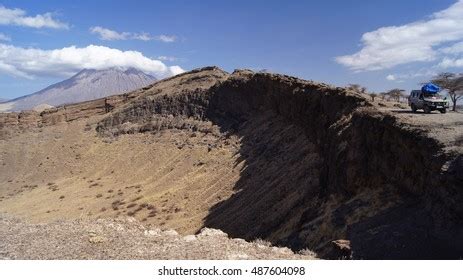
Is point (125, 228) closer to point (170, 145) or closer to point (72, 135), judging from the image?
point (170, 145)

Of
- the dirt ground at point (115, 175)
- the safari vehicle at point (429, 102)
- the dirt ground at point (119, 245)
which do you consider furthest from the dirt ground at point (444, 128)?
the dirt ground at point (115, 175)

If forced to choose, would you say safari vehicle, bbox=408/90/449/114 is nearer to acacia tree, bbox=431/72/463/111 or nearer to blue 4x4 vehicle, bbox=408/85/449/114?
blue 4x4 vehicle, bbox=408/85/449/114

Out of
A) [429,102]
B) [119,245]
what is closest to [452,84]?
[429,102]

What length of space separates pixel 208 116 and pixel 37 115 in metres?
27.0

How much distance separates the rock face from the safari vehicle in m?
2.28

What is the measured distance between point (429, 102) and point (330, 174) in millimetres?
6274

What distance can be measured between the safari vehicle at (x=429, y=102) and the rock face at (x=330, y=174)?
2276 mm

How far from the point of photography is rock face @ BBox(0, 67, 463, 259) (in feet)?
42.7

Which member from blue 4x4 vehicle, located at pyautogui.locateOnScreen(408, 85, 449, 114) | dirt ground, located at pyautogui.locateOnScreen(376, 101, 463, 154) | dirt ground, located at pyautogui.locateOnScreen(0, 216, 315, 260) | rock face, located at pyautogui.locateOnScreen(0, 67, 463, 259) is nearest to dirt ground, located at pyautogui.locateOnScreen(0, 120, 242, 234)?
rock face, located at pyautogui.locateOnScreen(0, 67, 463, 259)

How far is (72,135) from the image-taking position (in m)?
56.6

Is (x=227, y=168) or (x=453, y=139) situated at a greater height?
(x=453, y=139)
